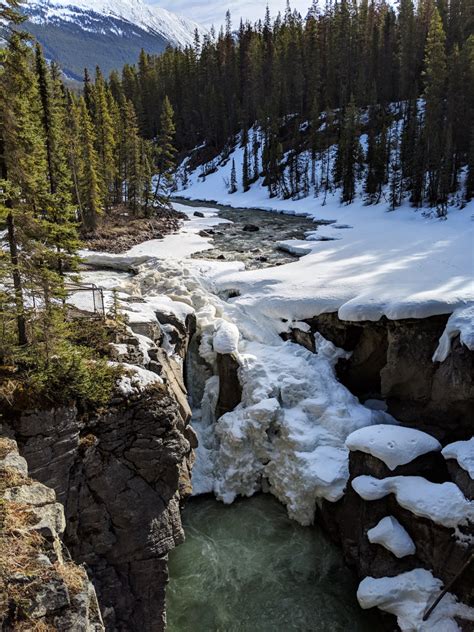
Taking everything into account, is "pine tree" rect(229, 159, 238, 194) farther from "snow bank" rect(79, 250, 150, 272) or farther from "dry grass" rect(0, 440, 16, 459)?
"dry grass" rect(0, 440, 16, 459)

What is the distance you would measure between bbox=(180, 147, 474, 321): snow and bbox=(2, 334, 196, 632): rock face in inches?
336

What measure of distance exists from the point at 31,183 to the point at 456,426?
12.7 meters

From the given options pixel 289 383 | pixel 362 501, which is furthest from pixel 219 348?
pixel 362 501

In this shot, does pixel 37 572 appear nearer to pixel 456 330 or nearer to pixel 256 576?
pixel 256 576

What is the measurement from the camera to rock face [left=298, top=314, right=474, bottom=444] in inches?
525

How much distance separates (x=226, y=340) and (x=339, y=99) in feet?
215

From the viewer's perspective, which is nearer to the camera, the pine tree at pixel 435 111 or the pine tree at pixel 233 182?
the pine tree at pixel 435 111

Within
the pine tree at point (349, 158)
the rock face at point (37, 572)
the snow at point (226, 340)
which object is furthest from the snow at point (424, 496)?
the pine tree at point (349, 158)

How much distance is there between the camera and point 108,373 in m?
10.4

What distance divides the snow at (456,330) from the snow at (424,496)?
14.1ft

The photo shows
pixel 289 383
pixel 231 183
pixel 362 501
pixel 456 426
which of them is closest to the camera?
pixel 362 501

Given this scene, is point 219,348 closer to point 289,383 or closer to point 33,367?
Result: point 289,383

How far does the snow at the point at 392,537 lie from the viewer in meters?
10.6

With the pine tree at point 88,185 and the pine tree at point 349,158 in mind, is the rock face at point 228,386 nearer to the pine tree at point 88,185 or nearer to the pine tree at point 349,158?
the pine tree at point 88,185
